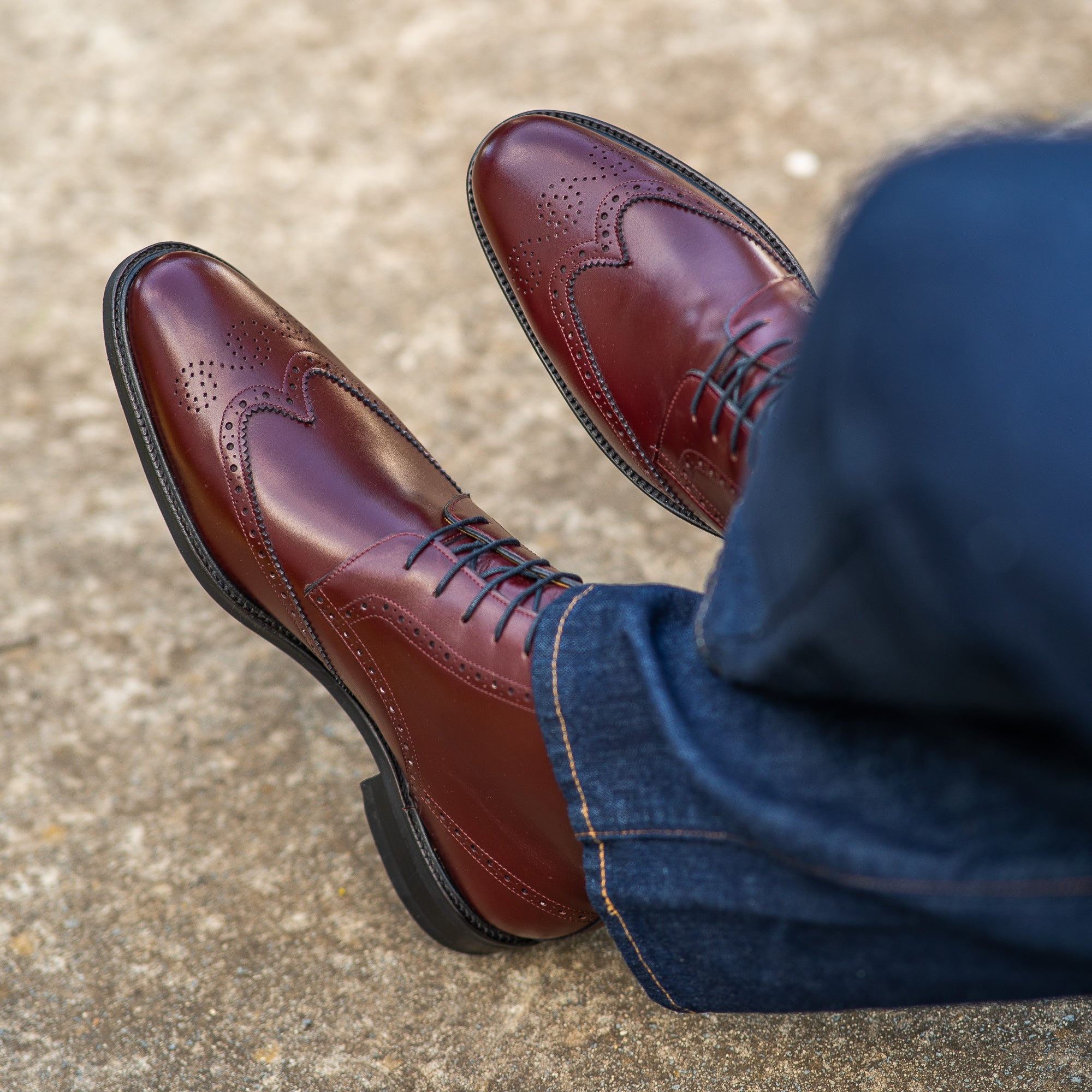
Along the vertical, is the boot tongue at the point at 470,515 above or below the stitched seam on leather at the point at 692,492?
above

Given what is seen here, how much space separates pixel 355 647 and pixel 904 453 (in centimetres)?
67

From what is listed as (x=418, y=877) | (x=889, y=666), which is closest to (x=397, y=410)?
(x=418, y=877)

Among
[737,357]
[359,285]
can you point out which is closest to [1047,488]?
[737,357]

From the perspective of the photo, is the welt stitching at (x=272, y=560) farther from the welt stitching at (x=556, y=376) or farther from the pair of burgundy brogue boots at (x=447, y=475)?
the welt stitching at (x=556, y=376)

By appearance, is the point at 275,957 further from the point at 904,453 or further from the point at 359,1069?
the point at 904,453

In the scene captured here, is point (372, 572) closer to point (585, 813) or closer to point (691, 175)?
point (585, 813)

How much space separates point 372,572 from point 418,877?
325mm

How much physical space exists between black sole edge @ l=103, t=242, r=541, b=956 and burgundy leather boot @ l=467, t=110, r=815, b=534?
40 centimetres

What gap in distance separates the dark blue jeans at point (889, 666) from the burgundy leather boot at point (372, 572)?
0.31 feet

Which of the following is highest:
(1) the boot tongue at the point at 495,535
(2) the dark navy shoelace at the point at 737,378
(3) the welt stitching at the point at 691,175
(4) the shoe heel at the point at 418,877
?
(3) the welt stitching at the point at 691,175

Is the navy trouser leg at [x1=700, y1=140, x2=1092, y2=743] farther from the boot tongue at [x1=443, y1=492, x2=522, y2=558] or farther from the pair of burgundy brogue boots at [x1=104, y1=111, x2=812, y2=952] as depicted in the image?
the boot tongue at [x1=443, y1=492, x2=522, y2=558]

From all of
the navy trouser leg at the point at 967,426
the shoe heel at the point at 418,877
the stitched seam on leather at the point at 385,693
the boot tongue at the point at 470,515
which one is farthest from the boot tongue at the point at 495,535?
the navy trouser leg at the point at 967,426

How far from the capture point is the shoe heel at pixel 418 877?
1.02 meters

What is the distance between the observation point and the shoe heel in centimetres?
102
